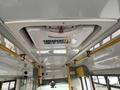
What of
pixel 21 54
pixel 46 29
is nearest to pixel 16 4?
pixel 46 29

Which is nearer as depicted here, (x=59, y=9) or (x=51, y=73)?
(x=59, y=9)

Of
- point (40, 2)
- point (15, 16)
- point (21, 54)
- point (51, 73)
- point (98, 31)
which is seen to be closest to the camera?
point (40, 2)

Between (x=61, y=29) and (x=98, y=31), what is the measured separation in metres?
0.34

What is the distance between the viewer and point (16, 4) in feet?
2.43

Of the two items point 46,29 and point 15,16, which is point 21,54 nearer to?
point 46,29

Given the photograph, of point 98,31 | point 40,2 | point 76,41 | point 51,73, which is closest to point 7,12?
point 40,2

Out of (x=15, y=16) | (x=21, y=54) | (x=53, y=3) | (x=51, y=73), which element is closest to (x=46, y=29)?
(x=15, y=16)

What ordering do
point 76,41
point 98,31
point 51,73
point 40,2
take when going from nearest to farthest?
point 40,2 < point 98,31 < point 76,41 < point 51,73

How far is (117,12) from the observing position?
2.85ft

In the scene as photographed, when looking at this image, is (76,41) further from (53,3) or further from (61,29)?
(53,3)

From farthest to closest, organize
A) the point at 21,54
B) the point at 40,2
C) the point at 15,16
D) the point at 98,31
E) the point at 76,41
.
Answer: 1. the point at 21,54
2. the point at 76,41
3. the point at 98,31
4. the point at 15,16
5. the point at 40,2

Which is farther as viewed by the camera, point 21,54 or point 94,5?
point 21,54

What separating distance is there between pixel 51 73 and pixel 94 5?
518 cm

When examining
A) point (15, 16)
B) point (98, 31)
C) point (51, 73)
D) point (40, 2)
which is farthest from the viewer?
point (51, 73)
